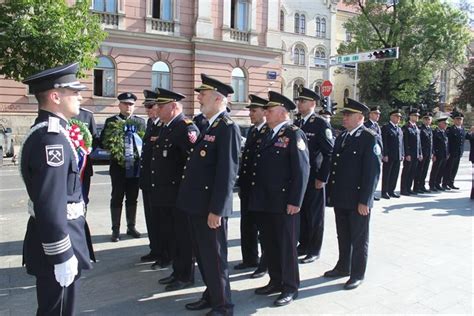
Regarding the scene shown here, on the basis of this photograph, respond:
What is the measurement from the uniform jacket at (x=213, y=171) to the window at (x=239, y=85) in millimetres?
24109

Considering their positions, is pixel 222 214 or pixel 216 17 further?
pixel 216 17

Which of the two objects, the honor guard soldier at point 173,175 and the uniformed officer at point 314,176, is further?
the uniformed officer at point 314,176

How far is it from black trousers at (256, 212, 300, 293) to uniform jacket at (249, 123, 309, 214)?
0.45 ft

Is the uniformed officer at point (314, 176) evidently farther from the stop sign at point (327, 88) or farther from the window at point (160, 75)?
the window at point (160, 75)

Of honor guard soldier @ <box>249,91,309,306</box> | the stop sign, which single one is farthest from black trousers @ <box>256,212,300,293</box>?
the stop sign

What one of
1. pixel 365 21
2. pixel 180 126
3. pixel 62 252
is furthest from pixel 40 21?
pixel 365 21

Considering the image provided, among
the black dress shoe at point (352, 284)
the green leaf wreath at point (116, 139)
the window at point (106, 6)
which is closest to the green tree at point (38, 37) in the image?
the window at point (106, 6)

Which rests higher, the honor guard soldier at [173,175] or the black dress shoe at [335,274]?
the honor guard soldier at [173,175]

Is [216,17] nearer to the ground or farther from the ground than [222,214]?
farther from the ground

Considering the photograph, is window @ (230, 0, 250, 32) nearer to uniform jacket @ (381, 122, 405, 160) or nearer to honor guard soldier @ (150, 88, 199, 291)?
uniform jacket @ (381, 122, 405, 160)

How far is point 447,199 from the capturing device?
1120 cm

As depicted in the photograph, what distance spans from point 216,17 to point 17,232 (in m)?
22.2

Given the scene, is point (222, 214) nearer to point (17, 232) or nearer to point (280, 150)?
point (280, 150)

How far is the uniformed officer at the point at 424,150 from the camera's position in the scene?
39.9ft
